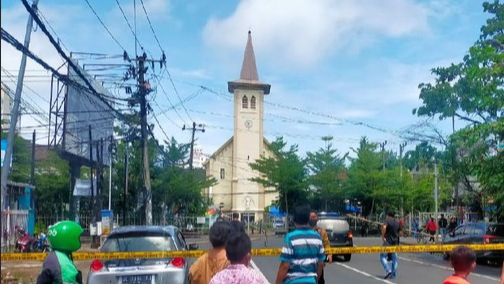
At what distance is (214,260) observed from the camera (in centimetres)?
591

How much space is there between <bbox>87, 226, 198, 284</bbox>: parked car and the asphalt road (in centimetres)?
538

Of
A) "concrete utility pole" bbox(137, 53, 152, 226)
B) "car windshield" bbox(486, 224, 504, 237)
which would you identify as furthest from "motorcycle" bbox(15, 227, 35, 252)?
"car windshield" bbox(486, 224, 504, 237)

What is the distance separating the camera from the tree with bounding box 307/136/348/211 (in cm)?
5441

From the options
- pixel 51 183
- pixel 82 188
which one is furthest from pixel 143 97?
pixel 51 183

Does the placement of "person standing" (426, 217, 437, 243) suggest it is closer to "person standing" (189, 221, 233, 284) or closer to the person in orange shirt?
"person standing" (189, 221, 233, 284)

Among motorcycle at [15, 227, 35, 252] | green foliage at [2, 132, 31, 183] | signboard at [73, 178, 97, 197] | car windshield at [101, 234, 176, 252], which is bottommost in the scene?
motorcycle at [15, 227, 35, 252]

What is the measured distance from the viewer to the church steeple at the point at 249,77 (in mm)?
72188

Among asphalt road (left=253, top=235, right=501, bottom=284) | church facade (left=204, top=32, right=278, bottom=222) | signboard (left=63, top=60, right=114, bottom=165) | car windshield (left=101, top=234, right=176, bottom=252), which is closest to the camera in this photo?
car windshield (left=101, top=234, right=176, bottom=252)

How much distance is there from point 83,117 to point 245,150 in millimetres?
40329

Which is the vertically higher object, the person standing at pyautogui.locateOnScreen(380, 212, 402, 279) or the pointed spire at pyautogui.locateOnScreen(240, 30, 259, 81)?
the pointed spire at pyautogui.locateOnScreen(240, 30, 259, 81)

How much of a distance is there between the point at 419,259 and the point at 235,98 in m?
49.7

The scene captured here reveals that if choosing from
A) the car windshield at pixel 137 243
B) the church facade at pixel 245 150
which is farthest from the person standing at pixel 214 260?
the church facade at pixel 245 150

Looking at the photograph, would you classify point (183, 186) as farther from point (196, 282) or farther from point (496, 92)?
point (196, 282)

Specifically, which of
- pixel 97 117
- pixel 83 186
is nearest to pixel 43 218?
pixel 83 186
